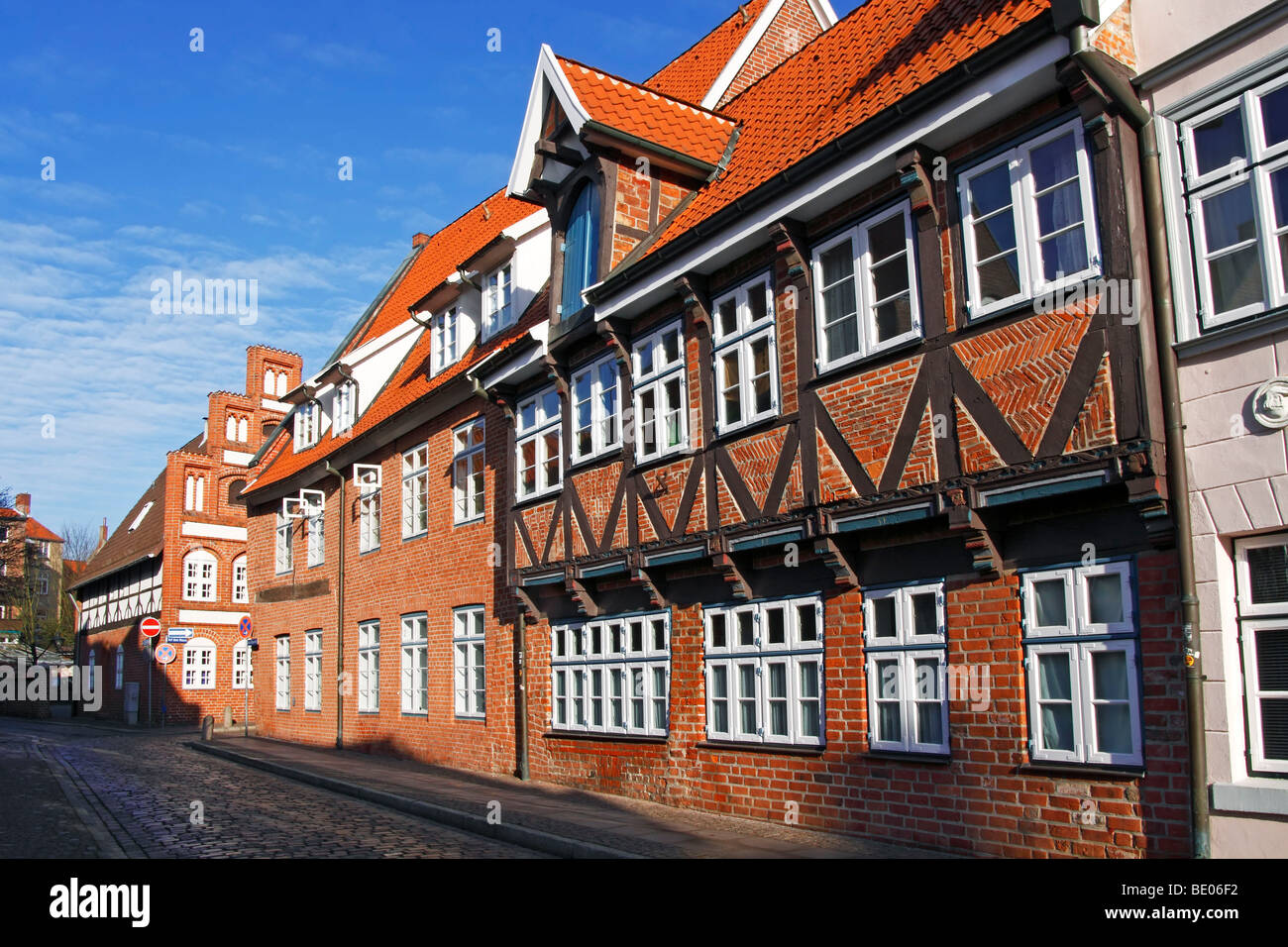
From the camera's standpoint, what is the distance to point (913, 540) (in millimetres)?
9852

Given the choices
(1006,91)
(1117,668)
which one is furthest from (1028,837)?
(1006,91)

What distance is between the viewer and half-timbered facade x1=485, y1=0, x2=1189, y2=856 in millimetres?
8102

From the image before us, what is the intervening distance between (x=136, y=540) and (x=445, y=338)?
29421 millimetres

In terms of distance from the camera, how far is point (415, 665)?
20625 mm

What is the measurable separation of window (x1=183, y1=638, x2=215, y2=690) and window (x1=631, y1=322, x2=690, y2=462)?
30.7m

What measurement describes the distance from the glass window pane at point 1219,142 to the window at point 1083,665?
2892 millimetres

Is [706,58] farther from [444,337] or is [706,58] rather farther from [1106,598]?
A: [1106,598]

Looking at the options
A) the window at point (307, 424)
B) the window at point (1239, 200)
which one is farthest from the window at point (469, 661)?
the window at point (1239, 200)

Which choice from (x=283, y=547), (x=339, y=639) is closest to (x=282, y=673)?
(x=283, y=547)

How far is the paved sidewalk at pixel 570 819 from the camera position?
9773mm

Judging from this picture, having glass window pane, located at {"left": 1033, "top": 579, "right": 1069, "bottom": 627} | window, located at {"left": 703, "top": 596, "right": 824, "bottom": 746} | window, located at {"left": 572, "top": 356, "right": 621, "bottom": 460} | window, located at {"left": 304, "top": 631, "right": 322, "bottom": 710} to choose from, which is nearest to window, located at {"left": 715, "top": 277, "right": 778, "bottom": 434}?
window, located at {"left": 703, "top": 596, "right": 824, "bottom": 746}

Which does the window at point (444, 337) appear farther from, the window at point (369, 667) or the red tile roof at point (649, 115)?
the red tile roof at point (649, 115)
